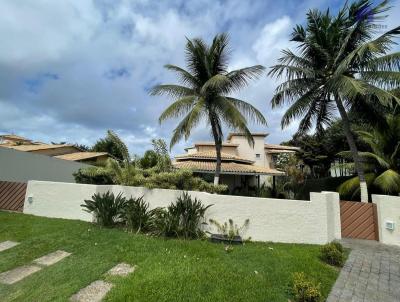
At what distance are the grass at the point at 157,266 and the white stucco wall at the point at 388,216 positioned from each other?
3.21m

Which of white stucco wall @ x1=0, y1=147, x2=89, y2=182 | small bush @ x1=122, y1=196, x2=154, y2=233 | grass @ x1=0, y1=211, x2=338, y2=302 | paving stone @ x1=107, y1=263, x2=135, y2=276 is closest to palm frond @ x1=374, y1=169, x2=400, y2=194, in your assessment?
grass @ x1=0, y1=211, x2=338, y2=302

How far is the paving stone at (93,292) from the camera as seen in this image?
5043mm

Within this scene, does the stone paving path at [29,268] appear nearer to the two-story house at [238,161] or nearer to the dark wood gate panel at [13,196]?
the dark wood gate panel at [13,196]

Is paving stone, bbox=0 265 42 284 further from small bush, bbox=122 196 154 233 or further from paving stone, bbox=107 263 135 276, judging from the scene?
small bush, bbox=122 196 154 233

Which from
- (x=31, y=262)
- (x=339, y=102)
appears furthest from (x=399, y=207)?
(x=31, y=262)

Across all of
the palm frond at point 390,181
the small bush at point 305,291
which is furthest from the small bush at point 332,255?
A: the palm frond at point 390,181

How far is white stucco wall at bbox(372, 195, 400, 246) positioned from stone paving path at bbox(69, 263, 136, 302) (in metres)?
8.98

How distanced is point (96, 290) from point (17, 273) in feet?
7.52

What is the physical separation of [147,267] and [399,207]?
8.97 metres

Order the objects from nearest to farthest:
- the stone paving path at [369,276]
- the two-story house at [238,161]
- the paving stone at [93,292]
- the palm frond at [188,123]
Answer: the paving stone at [93,292] < the stone paving path at [369,276] < the palm frond at [188,123] < the two-story house at [238,161]

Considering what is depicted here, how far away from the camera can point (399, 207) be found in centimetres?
1014

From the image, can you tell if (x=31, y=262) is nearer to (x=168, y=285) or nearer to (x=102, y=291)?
(x=102, y=291)

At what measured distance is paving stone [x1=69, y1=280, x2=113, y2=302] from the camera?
16.5ft

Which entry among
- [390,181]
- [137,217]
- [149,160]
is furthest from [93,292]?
[390,181]
